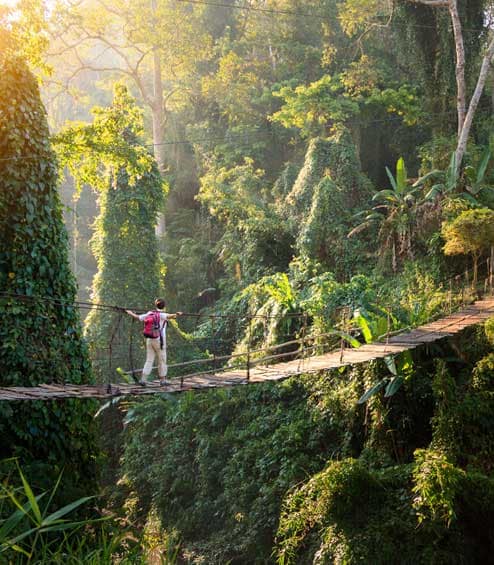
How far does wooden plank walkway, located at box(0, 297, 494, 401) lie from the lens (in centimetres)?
457

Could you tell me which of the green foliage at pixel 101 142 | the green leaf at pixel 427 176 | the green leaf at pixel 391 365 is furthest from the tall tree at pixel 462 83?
the green foliage at pixel 101 142

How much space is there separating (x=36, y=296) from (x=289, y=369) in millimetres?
2430

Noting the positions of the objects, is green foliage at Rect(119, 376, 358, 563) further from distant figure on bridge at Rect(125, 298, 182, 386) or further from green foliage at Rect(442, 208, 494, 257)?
distant figure on bridge at Rect(125, 298, 182, 386)

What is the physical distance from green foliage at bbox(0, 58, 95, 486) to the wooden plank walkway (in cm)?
70

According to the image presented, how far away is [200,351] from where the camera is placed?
12.9 metres

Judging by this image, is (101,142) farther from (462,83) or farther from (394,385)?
(462,83)

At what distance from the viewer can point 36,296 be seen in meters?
5.42

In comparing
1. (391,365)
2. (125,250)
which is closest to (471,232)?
(391,365)

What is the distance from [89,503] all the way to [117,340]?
7.51m

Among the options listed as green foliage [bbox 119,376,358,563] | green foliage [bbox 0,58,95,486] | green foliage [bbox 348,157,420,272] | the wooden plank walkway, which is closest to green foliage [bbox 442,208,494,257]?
the wooden plank walkway

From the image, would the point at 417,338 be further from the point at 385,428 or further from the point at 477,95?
the point at 477,95

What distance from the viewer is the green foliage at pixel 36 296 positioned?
18.2 feet

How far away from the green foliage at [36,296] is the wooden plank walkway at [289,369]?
0.70 m

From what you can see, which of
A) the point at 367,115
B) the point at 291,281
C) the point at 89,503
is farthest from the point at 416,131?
the point at 89,503
